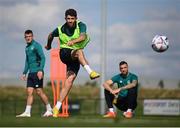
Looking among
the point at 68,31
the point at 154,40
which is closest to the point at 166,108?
the point at 154,40

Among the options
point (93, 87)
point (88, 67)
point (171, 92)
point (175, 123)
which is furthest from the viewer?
point (93, 87)

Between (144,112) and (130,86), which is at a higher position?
(130,86)

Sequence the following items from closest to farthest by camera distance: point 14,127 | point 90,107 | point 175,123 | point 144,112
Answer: point 14,127 → point 175,123 → point 144,112 → point 90,107

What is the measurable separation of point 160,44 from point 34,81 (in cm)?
298

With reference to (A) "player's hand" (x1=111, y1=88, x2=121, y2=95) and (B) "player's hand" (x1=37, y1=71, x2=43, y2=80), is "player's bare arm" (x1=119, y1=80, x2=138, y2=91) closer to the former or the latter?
(A) "player's hand" (x1=111, y1=88, x2=121, y2=95)

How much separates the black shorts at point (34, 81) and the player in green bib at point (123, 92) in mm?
1603

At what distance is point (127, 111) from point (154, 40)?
2457mm

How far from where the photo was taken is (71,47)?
10.4 meters

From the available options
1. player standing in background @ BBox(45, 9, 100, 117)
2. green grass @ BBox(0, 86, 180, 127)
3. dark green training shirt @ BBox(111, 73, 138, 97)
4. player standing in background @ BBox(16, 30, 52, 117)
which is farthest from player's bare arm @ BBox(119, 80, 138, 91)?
player standing in background @ BBox(45, 9, 100, 117)

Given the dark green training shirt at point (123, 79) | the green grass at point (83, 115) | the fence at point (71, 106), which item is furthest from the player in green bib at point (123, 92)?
the fence at point (71, 106)

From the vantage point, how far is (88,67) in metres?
10.3

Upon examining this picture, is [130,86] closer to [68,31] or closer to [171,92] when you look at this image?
[68,31]

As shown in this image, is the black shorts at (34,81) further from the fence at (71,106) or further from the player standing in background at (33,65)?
the fence at (71,106)

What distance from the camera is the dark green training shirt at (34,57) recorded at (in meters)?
Answer: 12.5
